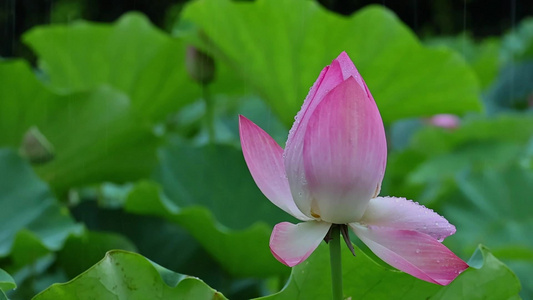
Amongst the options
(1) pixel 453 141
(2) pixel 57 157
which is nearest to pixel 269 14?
(2) pixel 57 157

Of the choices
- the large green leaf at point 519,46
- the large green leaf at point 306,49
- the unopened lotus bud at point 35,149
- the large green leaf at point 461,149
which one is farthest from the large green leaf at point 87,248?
the large green leaf at point 519,46

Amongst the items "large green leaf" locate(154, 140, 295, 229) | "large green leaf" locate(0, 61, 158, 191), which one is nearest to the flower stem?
"large green leaf" locate(154, 140, 295, 229)

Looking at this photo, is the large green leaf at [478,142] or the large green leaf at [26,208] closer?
the large green leaf at [26,208]

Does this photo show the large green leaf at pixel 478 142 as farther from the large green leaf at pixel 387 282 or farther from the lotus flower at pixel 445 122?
the large green leaf at pixel 387 282

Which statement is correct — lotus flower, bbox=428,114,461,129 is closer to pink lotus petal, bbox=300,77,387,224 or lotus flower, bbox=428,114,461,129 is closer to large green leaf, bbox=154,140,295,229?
large green leaf, bbox=154,140,295,229

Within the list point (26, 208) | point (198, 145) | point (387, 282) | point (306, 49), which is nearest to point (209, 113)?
point (198, 145)

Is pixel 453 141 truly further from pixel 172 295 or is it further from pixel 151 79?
pixel 172 295

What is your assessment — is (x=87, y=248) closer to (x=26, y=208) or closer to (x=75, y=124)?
(x=26, y=208)

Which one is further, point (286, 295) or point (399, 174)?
point (399, 174)
